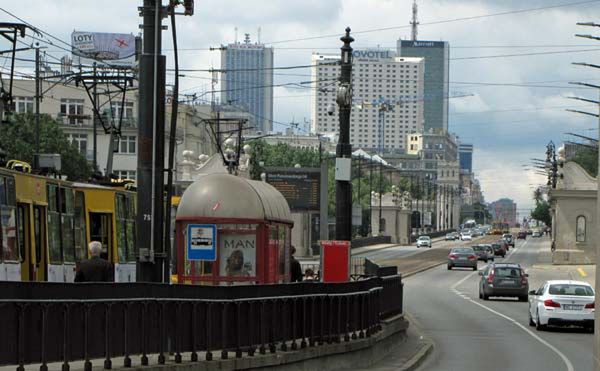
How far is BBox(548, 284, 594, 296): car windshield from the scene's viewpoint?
1443 inches

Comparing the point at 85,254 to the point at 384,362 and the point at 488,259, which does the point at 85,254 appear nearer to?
the point at 384,362

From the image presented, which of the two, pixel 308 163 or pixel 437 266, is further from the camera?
pixel 308 163

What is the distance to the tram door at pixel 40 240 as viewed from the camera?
76.7 feet

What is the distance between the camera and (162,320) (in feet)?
51.6

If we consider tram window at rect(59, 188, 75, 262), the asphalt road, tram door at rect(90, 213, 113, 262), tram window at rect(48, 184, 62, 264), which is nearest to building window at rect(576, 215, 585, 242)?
the asphalt road

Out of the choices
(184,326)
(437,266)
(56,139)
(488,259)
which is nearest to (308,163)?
(488,259)

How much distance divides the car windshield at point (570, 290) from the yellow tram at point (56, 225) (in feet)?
41.3

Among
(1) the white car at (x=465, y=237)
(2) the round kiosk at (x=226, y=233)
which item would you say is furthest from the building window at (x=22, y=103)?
(2) the round kiosk at (x=226, y=233)

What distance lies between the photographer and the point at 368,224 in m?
159

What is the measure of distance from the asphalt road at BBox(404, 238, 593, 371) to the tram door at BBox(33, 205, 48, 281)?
7.10 m

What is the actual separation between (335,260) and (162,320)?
12.6 meters

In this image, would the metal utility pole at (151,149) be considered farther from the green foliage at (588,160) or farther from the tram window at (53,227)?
the green foliage at (588,160)

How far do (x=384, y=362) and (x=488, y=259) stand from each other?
275 feet

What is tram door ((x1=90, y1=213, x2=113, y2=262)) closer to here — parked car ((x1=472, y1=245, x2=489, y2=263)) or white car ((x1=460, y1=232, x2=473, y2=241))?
parked car ((x1=472, y1=245, x2=489, y2=263))
